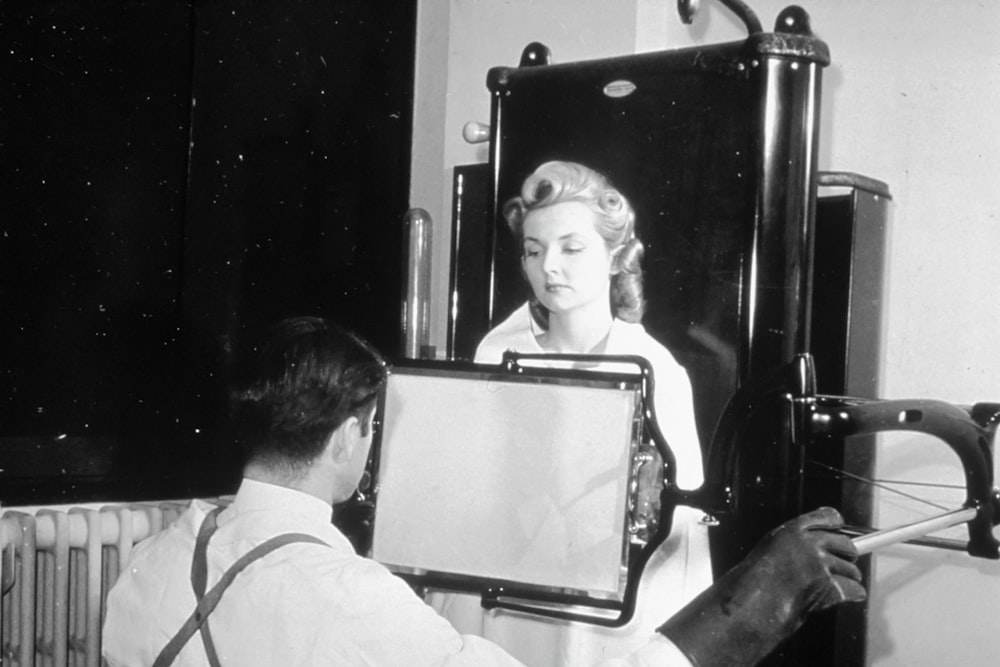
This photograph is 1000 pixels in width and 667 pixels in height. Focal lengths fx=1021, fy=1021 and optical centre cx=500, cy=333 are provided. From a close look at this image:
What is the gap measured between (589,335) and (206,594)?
704 millimetres

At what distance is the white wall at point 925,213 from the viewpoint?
5.99 ft

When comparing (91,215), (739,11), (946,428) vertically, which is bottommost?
(946,428)

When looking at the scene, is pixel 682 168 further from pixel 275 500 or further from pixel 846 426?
pixel 275 500

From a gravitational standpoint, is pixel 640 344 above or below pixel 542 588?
above

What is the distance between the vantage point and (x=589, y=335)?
5.17ft

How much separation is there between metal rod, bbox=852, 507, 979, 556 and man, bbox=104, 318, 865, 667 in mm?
26

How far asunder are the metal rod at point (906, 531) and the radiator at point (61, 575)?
55.8 inches

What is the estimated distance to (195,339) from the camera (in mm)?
2141

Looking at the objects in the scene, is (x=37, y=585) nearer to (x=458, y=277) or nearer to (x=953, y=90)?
(x=458, y=277)

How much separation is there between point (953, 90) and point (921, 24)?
14cm

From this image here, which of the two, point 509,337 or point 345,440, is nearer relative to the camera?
point 345,440

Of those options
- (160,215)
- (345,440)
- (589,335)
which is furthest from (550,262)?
(160,215)

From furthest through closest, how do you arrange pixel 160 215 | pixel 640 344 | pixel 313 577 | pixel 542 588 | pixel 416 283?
pixel 160 215 < pixel 416 283 < pixel 640 344 < pixel 542 588 < pixel 313 577

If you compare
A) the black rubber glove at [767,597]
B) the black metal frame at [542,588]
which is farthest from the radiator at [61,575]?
the black rubber glove at [767,597]
